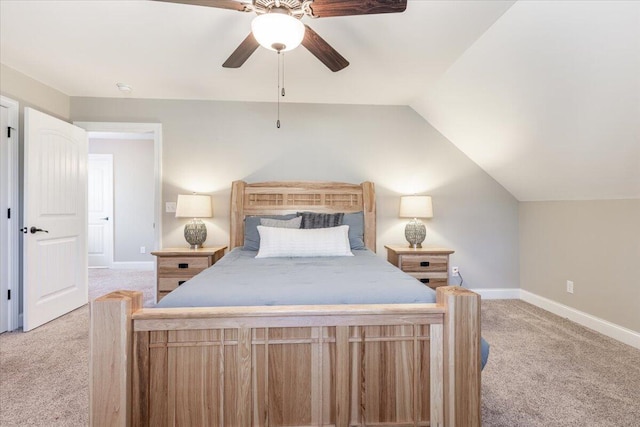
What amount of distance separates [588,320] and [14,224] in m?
5.39

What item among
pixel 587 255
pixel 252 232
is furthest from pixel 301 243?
pixel 587 255

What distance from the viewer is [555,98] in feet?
7.60

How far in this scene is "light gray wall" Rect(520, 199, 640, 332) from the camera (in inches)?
100

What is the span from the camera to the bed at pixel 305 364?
1292mm

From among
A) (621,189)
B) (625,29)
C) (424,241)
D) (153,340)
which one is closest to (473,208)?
(424,241)

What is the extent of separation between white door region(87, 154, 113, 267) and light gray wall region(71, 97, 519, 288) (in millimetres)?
2594

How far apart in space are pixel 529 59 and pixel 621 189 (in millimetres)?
1350

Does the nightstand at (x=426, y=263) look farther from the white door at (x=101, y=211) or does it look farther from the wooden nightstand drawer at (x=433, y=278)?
the white door at (x=101, y=211)

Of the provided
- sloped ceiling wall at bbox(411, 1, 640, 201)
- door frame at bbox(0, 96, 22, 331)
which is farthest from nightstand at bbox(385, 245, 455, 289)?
door frame at bbox(0, 96, 22, 331)

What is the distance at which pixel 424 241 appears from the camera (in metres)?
3.87

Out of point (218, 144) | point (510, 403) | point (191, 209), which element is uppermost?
point (218, 144)

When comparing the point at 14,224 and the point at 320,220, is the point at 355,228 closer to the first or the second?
the point at 320,220

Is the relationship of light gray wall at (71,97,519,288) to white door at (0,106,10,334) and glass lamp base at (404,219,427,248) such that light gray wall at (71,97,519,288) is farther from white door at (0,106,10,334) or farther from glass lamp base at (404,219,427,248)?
white door at (0,106,10,334)

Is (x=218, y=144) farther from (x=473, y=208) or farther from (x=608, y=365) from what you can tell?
(x=608, y=365)
